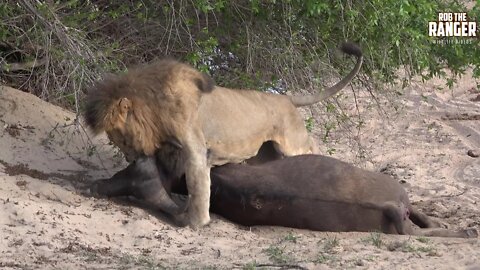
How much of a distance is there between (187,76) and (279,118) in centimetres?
95

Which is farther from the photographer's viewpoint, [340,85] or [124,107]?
[340,85]

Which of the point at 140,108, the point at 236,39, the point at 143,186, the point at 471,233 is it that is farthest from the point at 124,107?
the point at 471,233

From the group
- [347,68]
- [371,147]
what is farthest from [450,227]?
[371,147]

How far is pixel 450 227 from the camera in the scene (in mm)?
7523

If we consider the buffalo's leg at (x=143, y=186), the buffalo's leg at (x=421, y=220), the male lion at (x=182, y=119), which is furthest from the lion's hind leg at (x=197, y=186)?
the buffalo's leg at (x=421, y=220)

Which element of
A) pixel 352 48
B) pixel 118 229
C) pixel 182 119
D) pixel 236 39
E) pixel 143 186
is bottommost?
pixel 118 229

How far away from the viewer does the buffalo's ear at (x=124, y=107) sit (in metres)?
6.81

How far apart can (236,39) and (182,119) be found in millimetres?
1901

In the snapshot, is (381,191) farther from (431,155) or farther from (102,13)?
(431,155)

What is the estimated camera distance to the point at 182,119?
6.91 metres

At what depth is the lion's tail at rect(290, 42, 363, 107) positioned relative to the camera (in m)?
7.89

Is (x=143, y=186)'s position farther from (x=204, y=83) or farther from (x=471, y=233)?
(x=471, y=233)

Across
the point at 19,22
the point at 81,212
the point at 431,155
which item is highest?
the point at 19,22

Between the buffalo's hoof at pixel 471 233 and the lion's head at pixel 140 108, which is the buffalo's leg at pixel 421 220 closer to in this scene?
the buffalo's hoof at pixel 471 233
